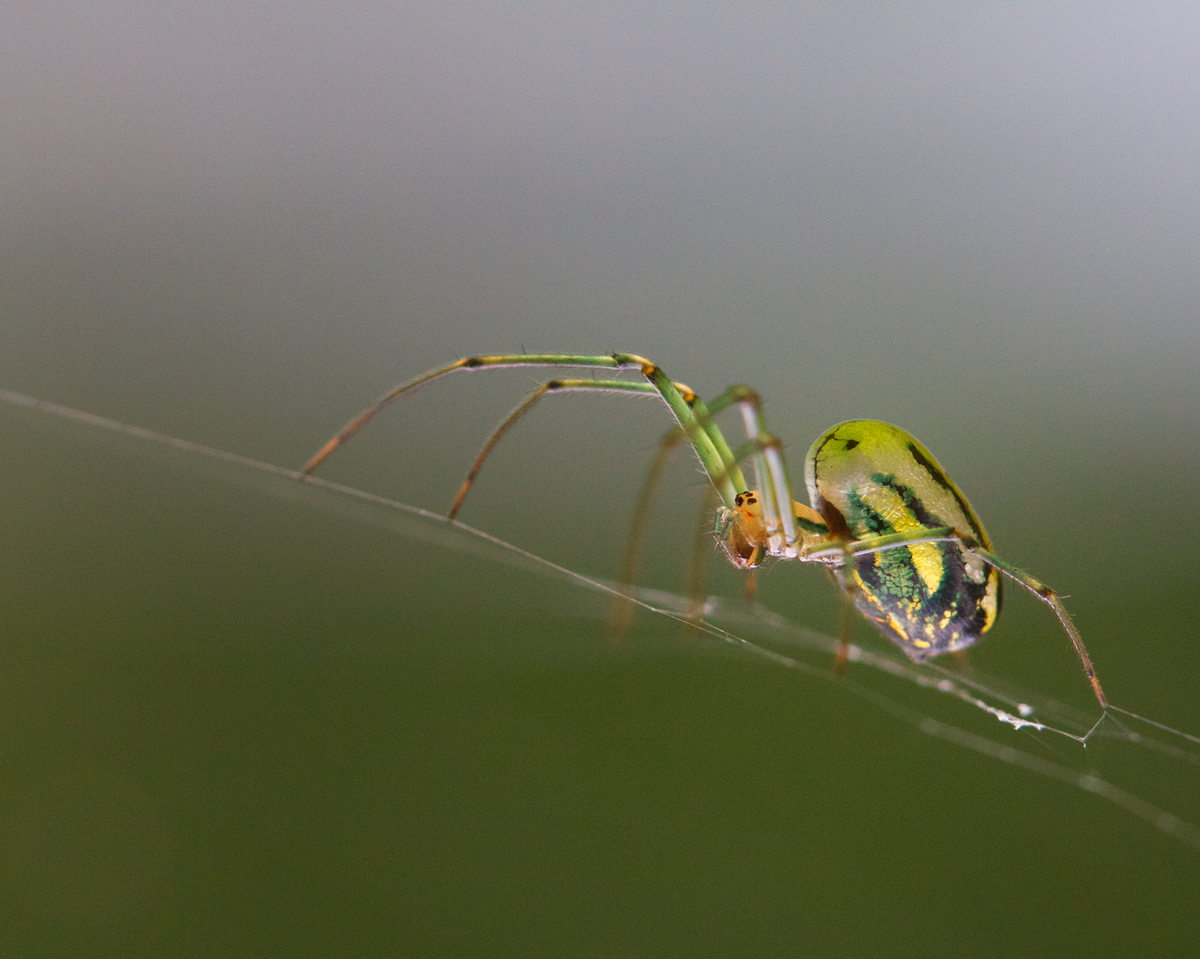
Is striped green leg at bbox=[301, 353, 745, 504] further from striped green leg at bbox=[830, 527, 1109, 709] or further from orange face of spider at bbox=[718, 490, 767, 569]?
Result: striped green leg at bbox=[830, 527, 1109, 709]

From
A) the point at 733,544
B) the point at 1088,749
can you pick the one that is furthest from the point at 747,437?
the point at 1088,749

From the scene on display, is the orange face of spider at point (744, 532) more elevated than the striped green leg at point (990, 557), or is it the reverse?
the striped green leg at point (990, 557)

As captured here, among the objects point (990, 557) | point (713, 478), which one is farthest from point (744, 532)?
point (990, 557)

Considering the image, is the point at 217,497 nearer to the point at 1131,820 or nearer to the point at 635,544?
the point at 635,544

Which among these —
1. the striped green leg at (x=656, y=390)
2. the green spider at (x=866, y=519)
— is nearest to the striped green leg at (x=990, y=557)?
the green spider at (x=866, y=519)

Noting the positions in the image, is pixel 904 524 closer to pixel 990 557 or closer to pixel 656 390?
pixel 990 557

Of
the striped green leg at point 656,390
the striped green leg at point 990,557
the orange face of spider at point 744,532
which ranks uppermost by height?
the striped green leg at point 656,390

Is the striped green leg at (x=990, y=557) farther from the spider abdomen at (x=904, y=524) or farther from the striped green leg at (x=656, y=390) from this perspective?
the striped green leg at (x=656, y=390)
